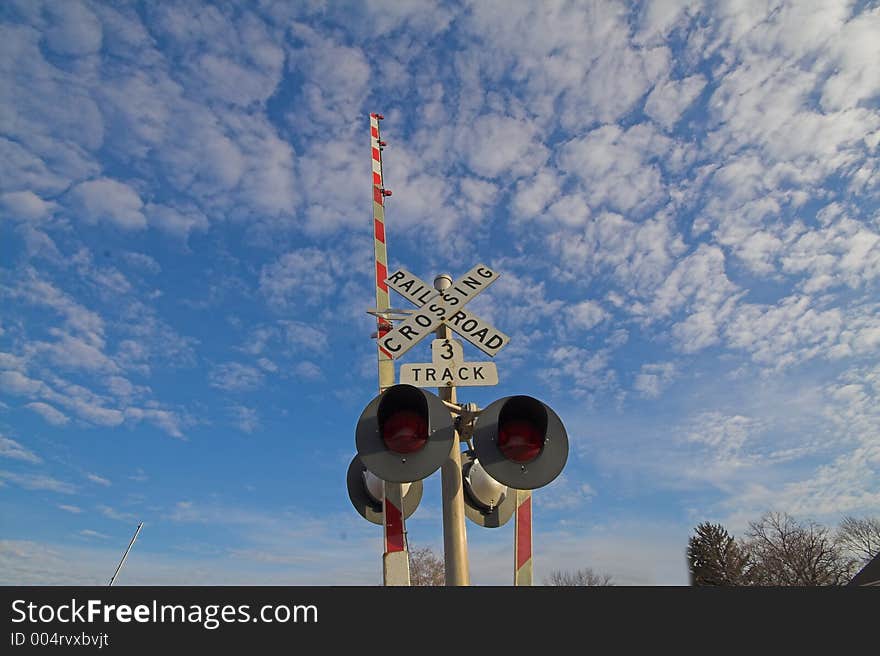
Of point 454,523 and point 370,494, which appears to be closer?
point 454,523

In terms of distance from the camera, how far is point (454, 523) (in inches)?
140

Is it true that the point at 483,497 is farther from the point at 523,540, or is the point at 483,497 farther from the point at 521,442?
the point at 521,442

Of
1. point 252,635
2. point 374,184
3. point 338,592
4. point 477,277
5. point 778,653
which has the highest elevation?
point 374,184

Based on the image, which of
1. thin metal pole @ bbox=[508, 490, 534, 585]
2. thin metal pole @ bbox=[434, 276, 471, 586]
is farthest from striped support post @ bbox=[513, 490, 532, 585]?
thin metal pole @ bbox=[434, 276, 471, 586]

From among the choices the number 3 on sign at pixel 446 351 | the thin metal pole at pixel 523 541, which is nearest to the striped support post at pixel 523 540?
the thin metal pole at pixel 523 541

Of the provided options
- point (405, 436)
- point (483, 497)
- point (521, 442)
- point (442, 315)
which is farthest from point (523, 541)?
point (442, 315)

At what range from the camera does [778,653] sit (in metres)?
2.20

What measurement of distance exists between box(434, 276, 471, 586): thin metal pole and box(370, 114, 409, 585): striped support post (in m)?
0.27

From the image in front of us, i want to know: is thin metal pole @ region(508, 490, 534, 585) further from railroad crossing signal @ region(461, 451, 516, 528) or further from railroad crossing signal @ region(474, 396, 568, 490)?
railroad crossing signal @ region(474, 396, 568, 490)

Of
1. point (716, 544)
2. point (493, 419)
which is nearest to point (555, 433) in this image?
point (493, 419)

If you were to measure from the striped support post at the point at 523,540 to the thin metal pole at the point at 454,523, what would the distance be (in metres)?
0.34

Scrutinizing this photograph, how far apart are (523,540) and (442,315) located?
64.5 inches

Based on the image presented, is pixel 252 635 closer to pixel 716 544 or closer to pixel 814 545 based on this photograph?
pixel 814 545

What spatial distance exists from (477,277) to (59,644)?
3.24m
